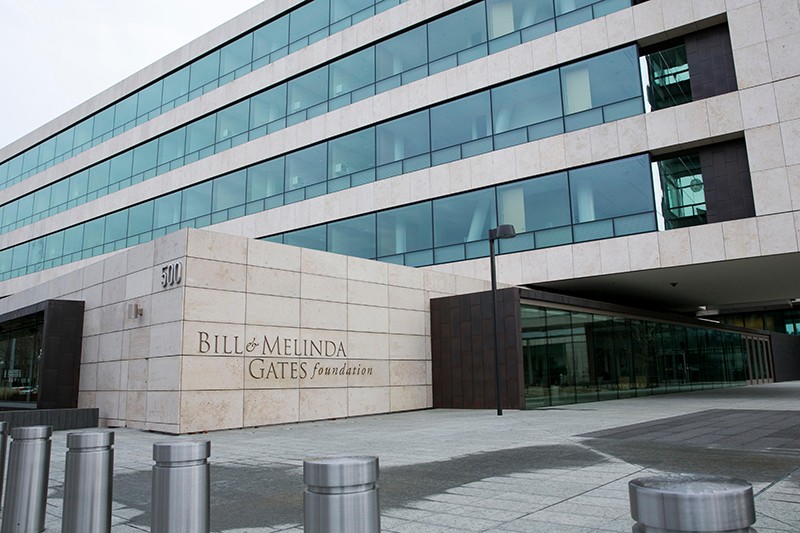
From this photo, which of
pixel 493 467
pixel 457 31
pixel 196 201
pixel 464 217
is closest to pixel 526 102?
pixel 457 31

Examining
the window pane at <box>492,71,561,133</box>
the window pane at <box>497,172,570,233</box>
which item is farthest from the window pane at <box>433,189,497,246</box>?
the window pane at <box>492,71,561,133</box>

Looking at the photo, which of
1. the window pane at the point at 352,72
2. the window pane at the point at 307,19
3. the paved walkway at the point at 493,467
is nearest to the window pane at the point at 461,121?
the window pane at the point at 352,72

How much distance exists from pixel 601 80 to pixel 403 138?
8121mm

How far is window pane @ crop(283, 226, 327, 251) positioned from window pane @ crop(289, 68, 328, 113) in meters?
5.97

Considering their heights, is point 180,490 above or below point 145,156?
below

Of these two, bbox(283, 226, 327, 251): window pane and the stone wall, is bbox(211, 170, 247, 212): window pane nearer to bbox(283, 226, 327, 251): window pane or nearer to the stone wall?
bbox(283, 226, 327, 251): window pane

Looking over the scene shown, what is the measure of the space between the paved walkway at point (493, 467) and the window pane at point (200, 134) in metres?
21.5

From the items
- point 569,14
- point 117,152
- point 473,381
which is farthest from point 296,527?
point 117,152

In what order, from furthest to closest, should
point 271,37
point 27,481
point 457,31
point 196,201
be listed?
point 196,201, point 271,37, point 457,31, point 27,481

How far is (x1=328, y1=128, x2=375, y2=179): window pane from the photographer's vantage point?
26547mm

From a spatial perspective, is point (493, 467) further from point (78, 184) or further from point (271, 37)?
point (78, 184)

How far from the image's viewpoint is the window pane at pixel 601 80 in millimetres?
21062

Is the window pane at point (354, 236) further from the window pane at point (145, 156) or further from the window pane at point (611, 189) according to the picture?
the window pane at point (145, 156)

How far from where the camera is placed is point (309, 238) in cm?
2775
